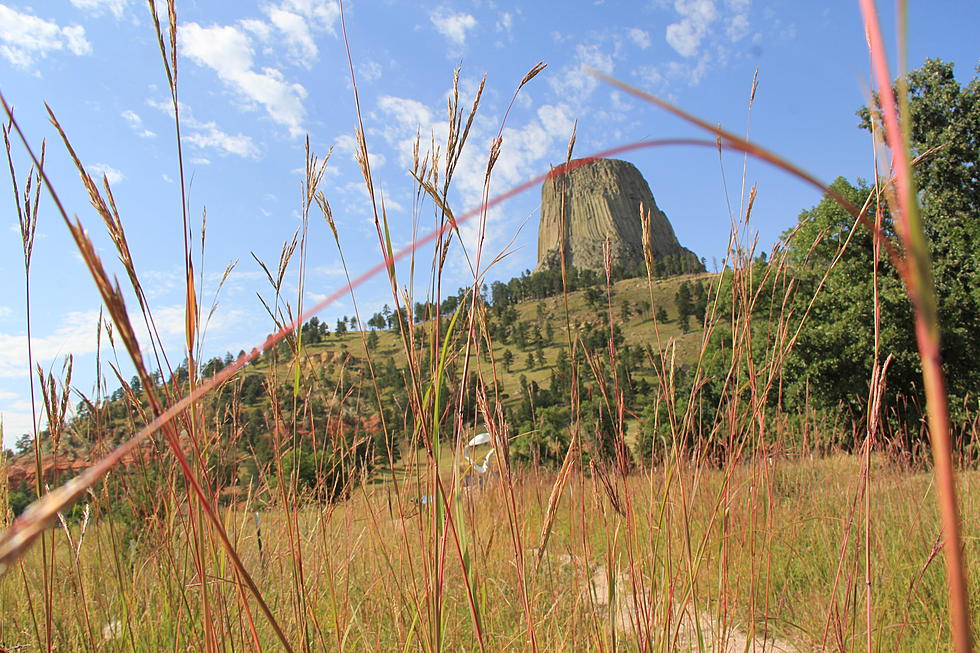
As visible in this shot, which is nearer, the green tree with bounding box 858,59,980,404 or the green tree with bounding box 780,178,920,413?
the green tree with bounding box 858,59,980,404

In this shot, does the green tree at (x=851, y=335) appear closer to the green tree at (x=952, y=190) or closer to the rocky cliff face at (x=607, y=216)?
the green tree at (x=952, y=190)

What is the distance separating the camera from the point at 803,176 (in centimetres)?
23

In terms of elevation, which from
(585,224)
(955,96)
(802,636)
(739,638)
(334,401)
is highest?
(585,224)

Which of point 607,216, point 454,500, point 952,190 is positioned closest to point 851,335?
point 952,190

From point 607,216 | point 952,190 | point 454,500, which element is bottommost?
point 454,500

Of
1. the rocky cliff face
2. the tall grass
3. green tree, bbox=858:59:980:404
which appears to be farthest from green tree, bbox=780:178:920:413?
the rocky cliff face

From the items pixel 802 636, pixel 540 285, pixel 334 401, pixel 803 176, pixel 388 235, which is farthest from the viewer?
pixel 540 285

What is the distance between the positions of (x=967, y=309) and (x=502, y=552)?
1656 cm

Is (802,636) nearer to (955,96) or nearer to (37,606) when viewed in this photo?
(37,606)

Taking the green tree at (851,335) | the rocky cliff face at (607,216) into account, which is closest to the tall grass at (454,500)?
the green tree at (851,335)

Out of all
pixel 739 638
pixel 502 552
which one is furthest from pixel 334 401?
pixel 739 638

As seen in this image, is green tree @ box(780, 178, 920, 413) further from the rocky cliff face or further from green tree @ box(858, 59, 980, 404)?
the rocky cliff face

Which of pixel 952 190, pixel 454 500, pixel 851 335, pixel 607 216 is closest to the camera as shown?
pixel 454 500

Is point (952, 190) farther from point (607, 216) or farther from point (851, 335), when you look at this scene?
point (607, 216)
